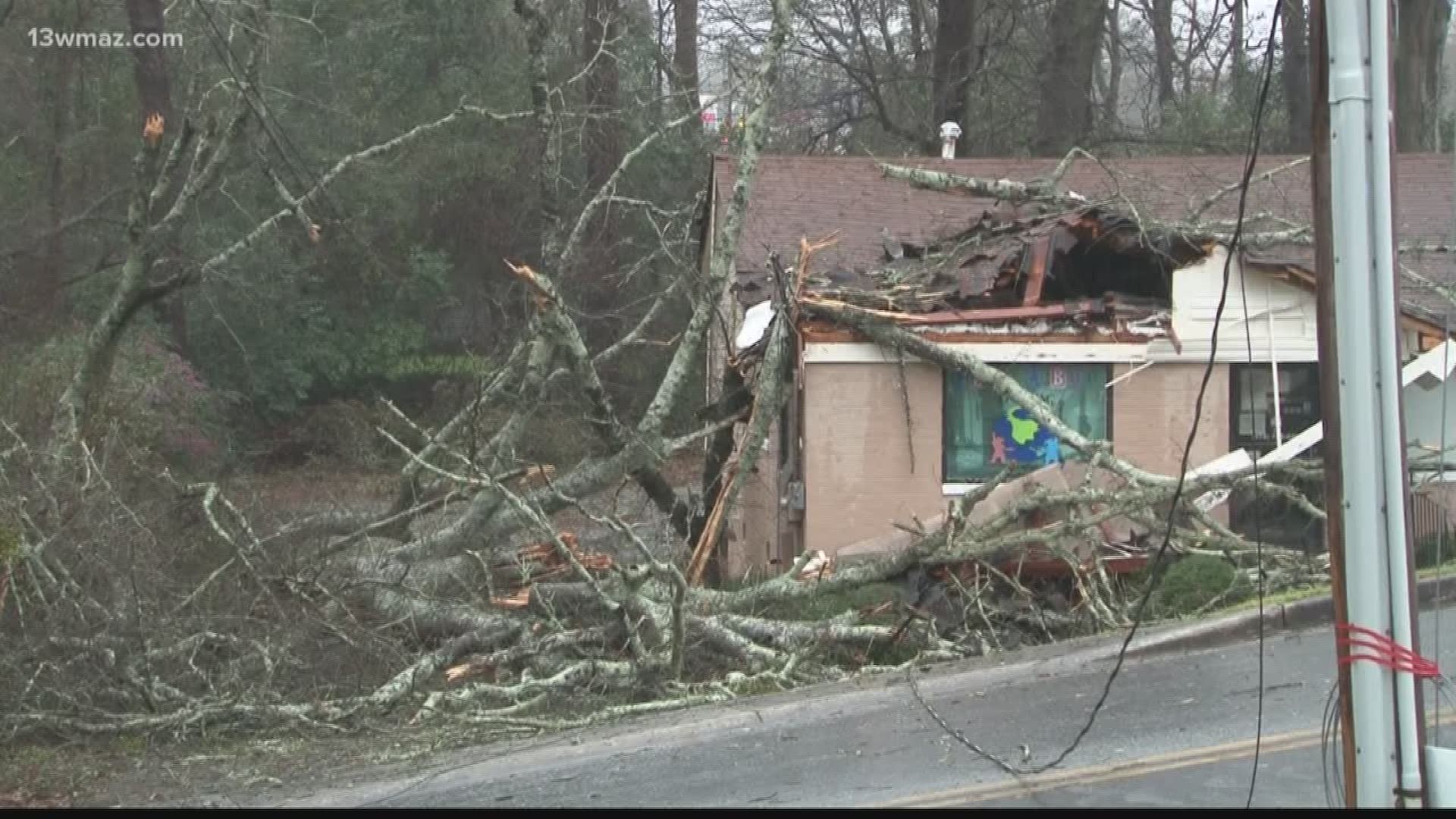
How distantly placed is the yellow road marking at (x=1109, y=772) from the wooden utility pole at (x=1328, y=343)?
2.55 m

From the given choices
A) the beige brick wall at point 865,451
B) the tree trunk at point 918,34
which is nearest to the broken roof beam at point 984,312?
the beige brick wall at point 865,451

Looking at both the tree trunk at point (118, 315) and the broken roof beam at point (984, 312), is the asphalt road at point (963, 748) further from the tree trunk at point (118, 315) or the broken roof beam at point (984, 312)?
the tree trunk at point (118, 315)

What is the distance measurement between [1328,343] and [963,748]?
12.2 ft

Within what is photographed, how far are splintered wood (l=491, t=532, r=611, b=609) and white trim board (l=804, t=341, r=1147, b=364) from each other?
2537 millimetres

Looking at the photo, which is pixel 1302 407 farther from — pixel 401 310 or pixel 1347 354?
pixel 401 310

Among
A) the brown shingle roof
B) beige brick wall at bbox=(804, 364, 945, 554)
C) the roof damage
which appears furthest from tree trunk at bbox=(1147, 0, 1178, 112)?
beige brick wall at bbox=(804, 364, 945, 554)

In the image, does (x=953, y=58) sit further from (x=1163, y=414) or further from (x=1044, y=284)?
(x=1163, y=414)

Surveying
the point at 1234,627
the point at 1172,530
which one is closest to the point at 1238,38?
the point at 1234,627

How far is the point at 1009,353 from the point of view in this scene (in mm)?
12484

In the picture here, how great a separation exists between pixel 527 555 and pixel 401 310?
18.2m

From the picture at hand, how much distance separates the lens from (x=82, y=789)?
272 inches

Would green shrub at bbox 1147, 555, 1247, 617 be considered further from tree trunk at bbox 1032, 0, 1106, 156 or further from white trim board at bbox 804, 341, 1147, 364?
tree trunk at bbox 1032, 0, 1106, 156

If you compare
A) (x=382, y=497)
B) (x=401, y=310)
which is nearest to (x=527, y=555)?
(x=382, y=497)

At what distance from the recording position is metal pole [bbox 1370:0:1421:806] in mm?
3160
